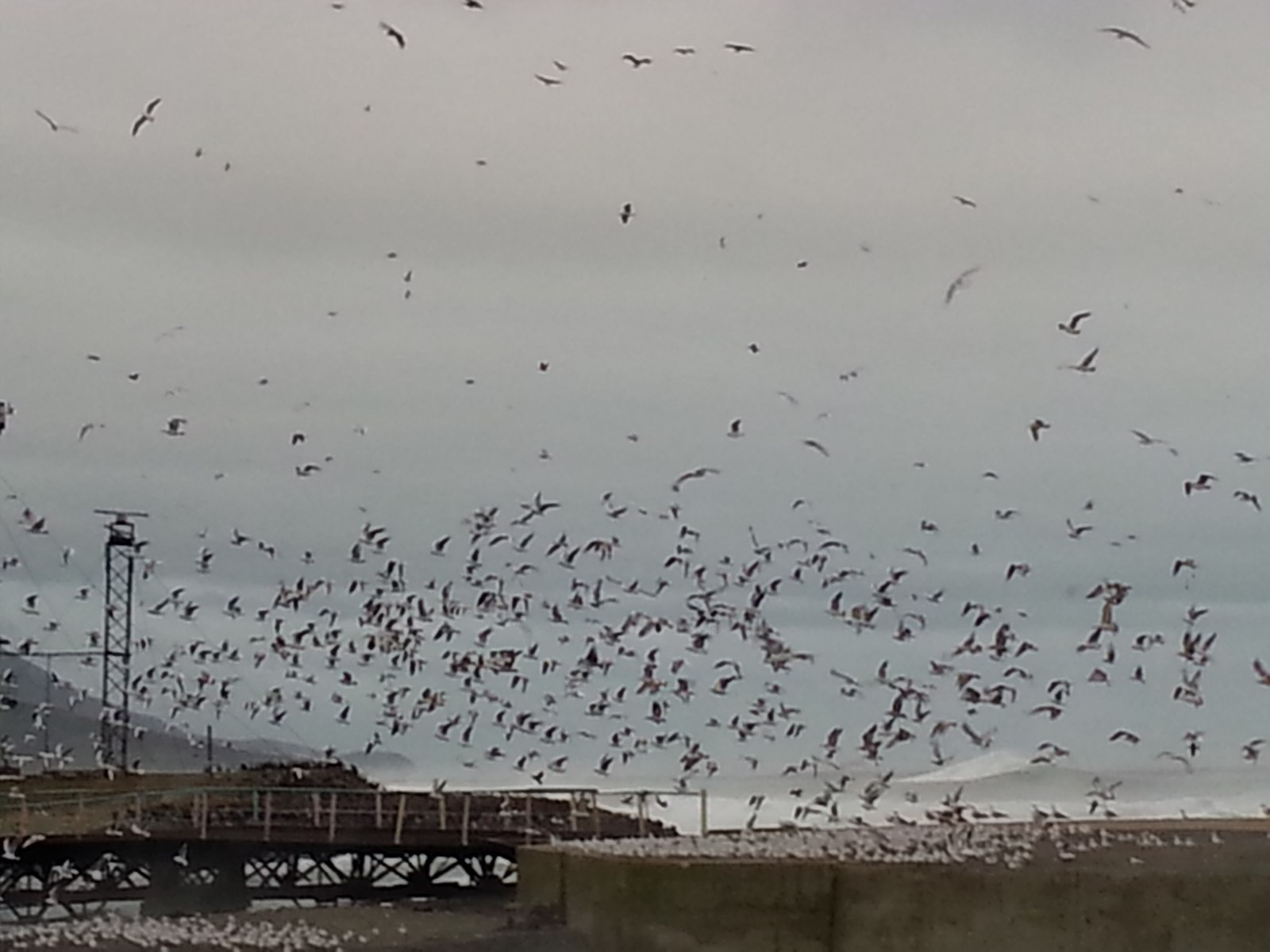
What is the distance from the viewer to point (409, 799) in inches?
1629

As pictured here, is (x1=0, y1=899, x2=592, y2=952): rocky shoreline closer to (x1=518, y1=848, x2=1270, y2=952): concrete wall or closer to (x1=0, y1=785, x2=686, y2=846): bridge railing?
(x1=518, y1=848, x2=1270, y2=952): concrete wall

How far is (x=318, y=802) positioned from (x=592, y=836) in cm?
784

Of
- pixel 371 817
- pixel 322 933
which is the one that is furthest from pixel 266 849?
pixel 322 933

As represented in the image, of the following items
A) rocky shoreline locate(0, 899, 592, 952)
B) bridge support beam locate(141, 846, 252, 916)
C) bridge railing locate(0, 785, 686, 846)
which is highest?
rocky shoreline locate(0, 899, 592, 952)

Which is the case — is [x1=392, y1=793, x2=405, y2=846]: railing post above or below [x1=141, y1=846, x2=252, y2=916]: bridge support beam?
above

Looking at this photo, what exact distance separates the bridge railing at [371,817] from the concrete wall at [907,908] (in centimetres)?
1287

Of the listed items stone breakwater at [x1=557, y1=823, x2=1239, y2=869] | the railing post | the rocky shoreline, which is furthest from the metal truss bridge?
the rocky shoreline

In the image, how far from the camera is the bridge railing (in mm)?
35344

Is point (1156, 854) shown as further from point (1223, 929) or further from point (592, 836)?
point (592, 836)

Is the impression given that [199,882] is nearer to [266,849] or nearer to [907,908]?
[266,849]

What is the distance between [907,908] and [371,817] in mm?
20701

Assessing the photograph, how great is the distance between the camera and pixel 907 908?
1958 cm

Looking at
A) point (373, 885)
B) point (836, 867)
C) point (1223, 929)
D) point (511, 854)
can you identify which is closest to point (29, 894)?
point (373, 885)

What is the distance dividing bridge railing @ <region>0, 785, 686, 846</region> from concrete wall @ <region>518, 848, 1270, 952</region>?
507 inches
